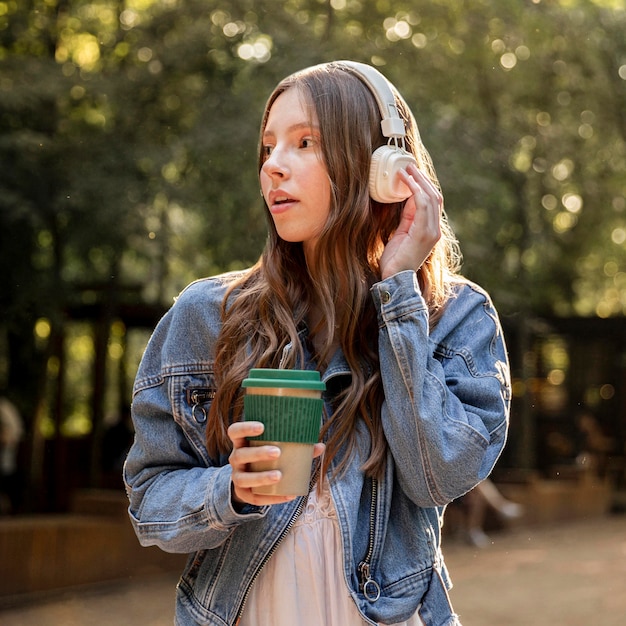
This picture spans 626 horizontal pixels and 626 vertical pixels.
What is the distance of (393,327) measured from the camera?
1.77 m

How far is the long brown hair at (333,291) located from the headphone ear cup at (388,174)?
0.02 m

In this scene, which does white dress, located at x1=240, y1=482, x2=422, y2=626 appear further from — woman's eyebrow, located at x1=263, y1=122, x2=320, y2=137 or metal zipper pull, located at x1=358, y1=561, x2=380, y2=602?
woman's eyebrow, located at x1=263, y1=122, x2=320, y2=137

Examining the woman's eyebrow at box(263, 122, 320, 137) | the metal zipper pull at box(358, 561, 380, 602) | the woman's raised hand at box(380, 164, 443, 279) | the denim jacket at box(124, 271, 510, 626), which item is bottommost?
the metal zipper pull at box(358, 561, 380, 602)

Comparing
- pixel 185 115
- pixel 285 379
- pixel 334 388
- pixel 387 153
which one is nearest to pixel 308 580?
pixel 334 388

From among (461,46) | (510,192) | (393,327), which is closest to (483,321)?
(393,327)

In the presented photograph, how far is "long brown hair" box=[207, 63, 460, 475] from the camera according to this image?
1.78m

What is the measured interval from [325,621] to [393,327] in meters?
0.50

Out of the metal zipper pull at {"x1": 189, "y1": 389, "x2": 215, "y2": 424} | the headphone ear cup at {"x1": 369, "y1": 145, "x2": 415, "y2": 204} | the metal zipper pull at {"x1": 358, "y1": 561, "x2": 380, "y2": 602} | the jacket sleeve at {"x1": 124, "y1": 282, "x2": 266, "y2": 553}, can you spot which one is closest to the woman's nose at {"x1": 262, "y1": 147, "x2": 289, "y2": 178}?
the headphone ear cup at {"x1": 369, "y1": 145, "x2": 415, "y2": 204}

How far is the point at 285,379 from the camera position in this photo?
4.76ft

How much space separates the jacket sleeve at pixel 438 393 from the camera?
1.70m

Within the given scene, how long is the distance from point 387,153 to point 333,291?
262mm

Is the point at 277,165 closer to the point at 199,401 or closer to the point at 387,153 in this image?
the point at 387,153

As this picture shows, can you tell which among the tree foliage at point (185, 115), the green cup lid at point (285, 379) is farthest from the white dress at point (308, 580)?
the tree foliage at point (185, 115)

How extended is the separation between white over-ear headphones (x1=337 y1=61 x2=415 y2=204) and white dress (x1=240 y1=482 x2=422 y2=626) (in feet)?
1.75
